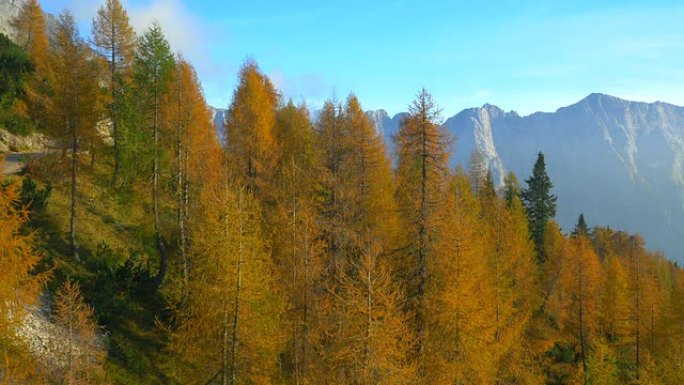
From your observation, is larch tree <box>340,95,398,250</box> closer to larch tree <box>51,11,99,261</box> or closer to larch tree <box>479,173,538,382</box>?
larch tree <box>479,173,538,382</box>

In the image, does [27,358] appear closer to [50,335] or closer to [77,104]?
[50,335]

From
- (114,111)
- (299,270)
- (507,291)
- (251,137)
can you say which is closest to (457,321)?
(299,270)

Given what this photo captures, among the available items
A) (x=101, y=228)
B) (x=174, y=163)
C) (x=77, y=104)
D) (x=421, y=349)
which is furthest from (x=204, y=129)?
(x=421, y=349)

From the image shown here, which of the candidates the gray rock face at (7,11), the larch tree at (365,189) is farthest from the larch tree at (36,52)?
the gray rock face at (7,11)

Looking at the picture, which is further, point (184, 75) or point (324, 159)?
point (324, 159)

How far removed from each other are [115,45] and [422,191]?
2281cm

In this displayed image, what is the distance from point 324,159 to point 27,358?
674 inches

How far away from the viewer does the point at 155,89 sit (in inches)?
917

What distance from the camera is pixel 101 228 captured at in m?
25.8

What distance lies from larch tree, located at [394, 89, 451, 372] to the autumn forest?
3.6 inches

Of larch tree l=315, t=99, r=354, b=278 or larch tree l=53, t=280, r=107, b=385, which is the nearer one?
larch tree l=53, t=280, r=107, b=385

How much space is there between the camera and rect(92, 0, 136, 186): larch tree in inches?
1071

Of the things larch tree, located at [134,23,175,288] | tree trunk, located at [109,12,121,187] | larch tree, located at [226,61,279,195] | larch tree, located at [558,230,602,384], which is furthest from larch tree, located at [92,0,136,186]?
larch tree, located at [558,230,602,384]

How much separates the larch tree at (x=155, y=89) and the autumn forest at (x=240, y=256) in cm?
12
